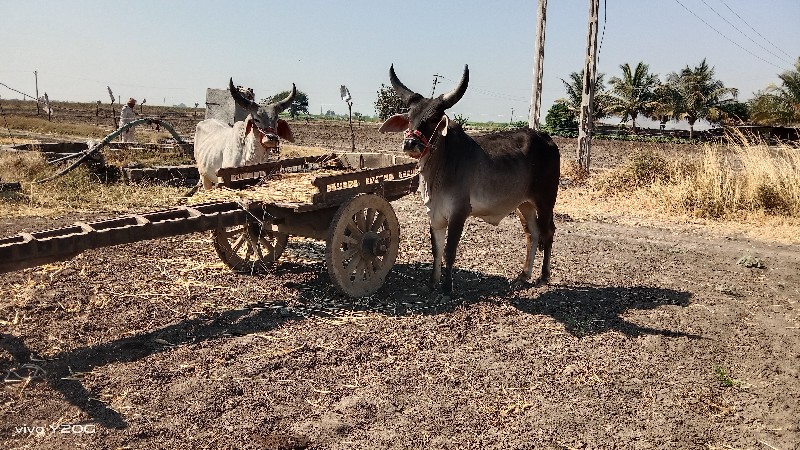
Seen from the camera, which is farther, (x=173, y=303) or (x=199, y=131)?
(x=199, y=131)

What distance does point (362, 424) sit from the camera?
3850mm

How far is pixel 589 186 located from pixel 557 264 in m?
7.32

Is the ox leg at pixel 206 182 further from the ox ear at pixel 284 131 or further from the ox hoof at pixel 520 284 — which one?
the ox hoof at pixel 520 284

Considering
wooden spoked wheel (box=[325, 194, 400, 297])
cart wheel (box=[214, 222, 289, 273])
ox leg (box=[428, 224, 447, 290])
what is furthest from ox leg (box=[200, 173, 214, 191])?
ox leg (box=[428, 224, 447, 290])

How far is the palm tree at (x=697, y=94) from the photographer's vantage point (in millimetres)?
49000

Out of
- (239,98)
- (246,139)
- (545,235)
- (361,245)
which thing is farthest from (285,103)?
(545,235)

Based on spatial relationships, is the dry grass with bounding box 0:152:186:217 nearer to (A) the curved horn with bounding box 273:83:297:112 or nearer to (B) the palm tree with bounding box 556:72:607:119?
(A) the curved horn with bounding box 273:83:297:112

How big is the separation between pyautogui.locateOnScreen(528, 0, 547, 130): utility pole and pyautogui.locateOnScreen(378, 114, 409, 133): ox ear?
1107cm

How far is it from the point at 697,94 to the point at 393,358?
168 feet

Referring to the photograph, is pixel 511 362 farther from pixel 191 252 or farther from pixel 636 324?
pixel 191 252

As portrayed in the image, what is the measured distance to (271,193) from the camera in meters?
6.05

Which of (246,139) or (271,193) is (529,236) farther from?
(246,139)

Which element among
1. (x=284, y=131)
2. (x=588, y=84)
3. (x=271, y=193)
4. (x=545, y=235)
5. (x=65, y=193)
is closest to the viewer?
(x=271, y=193)

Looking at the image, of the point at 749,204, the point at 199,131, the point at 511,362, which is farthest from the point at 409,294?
the point at 749,204
